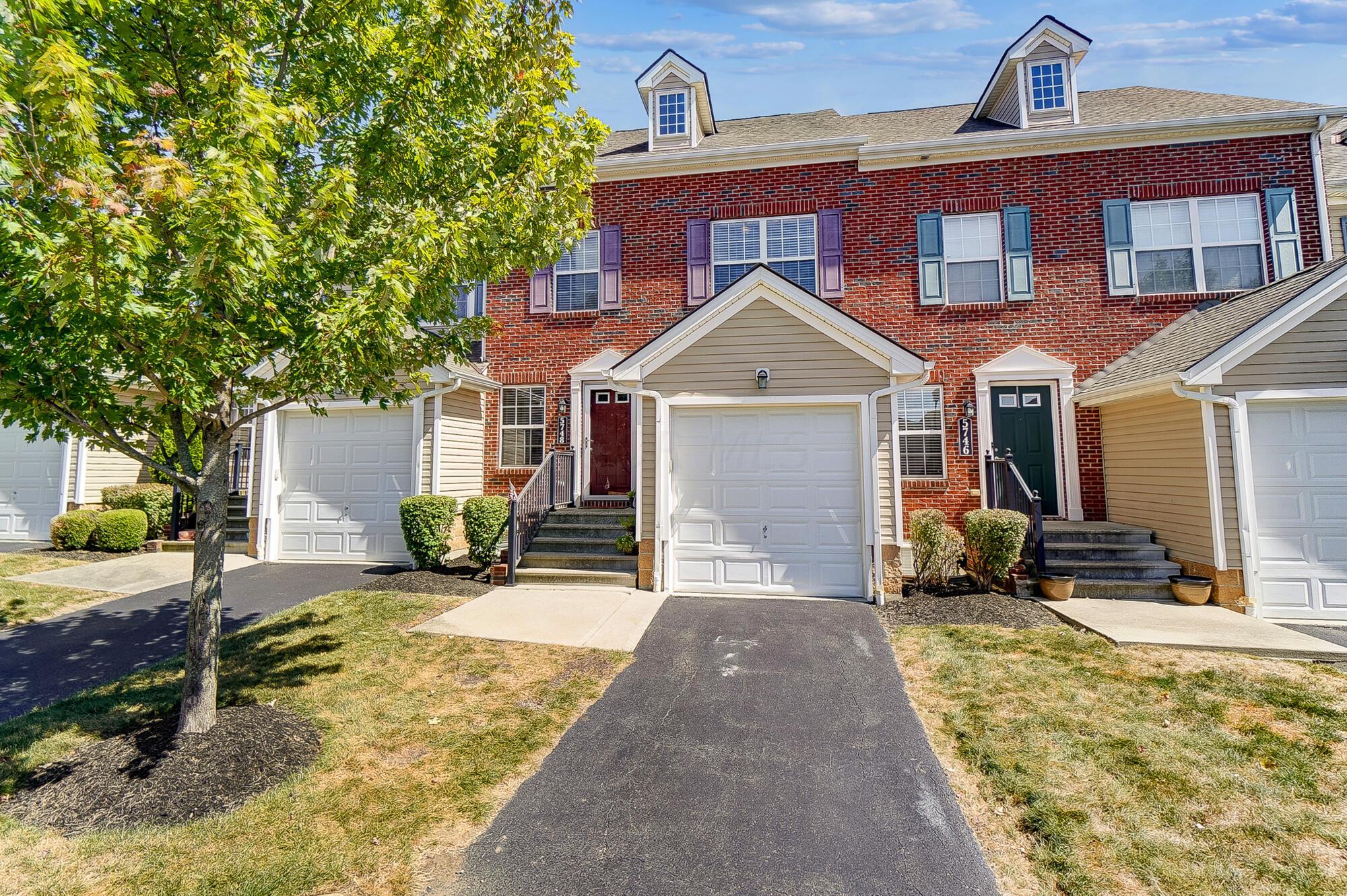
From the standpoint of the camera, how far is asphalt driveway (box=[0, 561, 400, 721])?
5453mm

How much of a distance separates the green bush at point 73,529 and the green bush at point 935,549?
49.8 feet

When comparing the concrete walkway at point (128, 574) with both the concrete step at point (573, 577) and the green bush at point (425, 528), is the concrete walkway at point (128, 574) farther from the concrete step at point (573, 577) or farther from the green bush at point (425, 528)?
the concrete step at point (573, 577)

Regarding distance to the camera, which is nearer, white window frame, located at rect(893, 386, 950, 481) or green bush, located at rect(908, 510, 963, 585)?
green bush, located at rect(908, 510, 963, 585)

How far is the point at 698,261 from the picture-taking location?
11.8 meters

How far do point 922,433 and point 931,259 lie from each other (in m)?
3.41

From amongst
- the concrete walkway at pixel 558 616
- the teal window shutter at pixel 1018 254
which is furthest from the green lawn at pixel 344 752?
the teal window shutter at pixel 1018 254

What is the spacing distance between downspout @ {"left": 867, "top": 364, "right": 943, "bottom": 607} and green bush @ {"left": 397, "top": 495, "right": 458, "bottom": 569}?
22.5 feet

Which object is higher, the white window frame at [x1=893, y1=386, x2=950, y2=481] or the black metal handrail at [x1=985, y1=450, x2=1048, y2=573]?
the white window frame at [x1=893, y1=386, x2=950, y2=481]

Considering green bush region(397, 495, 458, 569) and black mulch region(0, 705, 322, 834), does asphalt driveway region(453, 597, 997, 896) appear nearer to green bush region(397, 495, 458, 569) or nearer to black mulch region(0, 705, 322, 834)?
black mulch region(0, 705, 322, 834)

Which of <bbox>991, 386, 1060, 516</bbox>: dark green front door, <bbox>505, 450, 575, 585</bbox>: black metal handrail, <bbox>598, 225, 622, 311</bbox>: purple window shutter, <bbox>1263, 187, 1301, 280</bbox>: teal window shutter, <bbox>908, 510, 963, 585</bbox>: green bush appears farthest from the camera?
<bbox>598, 225, 622, 311</bbox>: purple window shutter

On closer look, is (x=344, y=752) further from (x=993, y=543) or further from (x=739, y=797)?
(x=993, y=543)

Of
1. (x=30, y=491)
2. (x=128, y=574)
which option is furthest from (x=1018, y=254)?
(x=30, y=491)

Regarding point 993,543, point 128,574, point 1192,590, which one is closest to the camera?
point 1192,590

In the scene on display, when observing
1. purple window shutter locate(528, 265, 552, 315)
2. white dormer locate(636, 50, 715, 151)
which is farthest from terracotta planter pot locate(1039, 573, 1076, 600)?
white dormer locate(636, 50, 715, 151)
